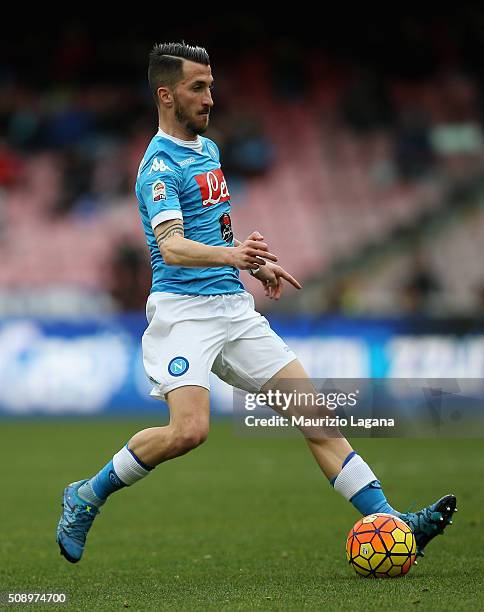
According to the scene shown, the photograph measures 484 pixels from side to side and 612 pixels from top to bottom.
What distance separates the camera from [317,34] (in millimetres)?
24062

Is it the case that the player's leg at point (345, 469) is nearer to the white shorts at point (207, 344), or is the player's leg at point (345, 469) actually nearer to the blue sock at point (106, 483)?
the white shorts at point (207, 344)

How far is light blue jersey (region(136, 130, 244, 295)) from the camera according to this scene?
562 cm

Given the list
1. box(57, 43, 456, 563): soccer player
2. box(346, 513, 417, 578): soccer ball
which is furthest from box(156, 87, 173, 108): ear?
box(346, 513, 417, 578): soccer ball

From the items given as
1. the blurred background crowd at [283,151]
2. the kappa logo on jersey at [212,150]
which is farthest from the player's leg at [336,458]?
the blurred background crowd at [283,151]

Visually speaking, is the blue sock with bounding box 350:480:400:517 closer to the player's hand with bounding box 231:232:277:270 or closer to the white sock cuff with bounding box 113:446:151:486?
the white sock cuff with bounding box 113:446:151:486

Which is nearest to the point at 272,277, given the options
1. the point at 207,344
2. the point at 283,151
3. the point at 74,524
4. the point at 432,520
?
the point at 207,344

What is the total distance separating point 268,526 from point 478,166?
15.1 meters

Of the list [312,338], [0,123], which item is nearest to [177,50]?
[312,338]

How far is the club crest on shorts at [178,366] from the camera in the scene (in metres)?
5.55

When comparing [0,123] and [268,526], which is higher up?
[0,123]

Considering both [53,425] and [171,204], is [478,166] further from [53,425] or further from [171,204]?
[171,204]

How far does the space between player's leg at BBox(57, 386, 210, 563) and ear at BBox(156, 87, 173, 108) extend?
1.39m

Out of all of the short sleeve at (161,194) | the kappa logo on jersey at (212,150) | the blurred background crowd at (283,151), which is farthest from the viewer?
the blurred background crowd at (283,151)

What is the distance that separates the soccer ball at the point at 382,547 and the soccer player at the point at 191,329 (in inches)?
7.1
